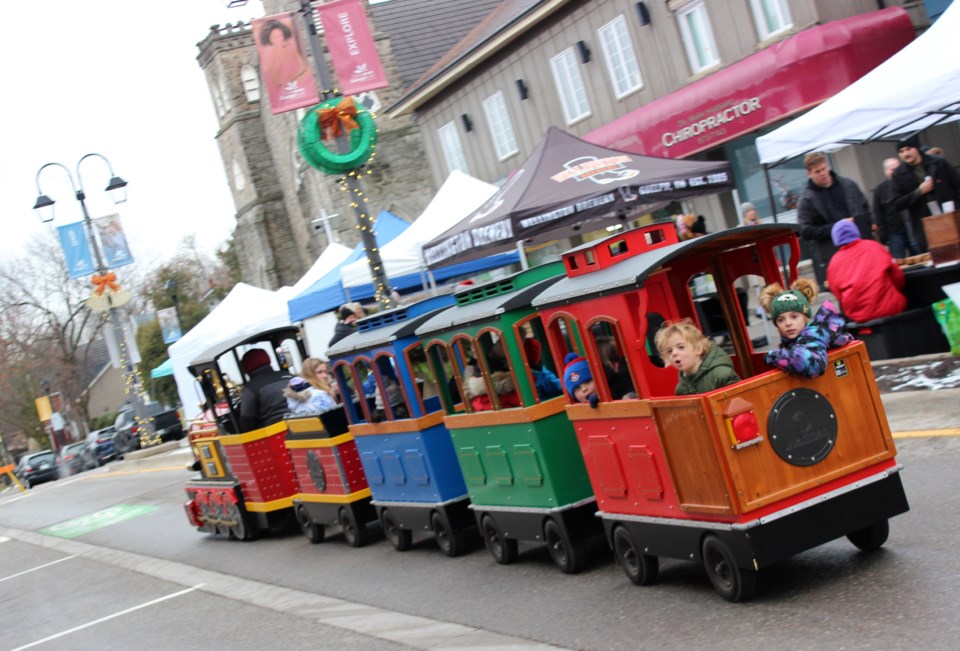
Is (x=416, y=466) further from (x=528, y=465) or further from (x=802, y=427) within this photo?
(x=802, y=427)

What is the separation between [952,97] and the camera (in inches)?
458

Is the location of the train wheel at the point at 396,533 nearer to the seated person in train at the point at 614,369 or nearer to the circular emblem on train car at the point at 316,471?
the circular emblem on train car at the point at 316,471

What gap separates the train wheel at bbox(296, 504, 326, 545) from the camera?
12.9 metres

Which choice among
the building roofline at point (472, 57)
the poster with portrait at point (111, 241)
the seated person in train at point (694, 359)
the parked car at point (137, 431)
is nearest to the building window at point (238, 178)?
the parked car at point (137, 431)

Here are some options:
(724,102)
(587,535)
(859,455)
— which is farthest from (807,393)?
(724,102)

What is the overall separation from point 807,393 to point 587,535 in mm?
2363

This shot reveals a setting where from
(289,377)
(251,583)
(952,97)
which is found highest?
(952,97)

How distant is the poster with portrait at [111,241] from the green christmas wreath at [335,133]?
19.1 metres

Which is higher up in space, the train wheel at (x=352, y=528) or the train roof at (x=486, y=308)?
the train roof at (x=486, y=308)

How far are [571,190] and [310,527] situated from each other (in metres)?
4.98

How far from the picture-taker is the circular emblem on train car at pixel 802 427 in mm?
6379

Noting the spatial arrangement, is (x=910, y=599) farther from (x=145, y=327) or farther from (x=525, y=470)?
(x=145, y=327)

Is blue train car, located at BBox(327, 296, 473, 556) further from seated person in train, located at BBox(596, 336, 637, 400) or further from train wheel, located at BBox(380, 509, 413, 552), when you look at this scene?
seated person in train, located at BBox(596, 336, 637, 400)

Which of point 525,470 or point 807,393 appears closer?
point 807,393
